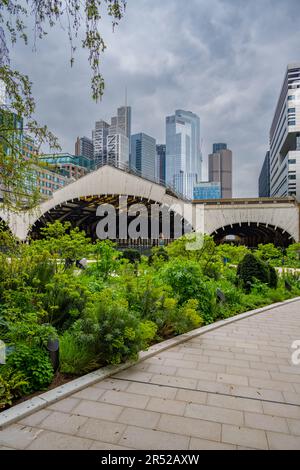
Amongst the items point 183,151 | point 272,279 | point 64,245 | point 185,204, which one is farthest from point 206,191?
point 64,245

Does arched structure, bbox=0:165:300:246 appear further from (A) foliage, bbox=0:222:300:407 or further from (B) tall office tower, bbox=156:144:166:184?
(B) tall office tower, bbox=156:144:166:184

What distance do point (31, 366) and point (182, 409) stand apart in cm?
141

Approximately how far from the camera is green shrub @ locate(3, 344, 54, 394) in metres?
2.66

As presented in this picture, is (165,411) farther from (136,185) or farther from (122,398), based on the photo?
(136,185)

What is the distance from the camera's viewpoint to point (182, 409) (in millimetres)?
2469

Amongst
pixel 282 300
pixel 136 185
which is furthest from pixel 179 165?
pixel 282 300

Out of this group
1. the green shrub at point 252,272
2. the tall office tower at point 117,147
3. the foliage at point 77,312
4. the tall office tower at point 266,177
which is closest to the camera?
the foliage at point 77,312

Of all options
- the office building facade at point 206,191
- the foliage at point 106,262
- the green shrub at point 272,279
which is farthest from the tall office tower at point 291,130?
the office building facade at point 206,191

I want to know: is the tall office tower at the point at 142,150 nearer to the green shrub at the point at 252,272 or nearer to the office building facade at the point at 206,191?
the office building facade at the point at 206,191

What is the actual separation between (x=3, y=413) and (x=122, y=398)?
953 millimetres

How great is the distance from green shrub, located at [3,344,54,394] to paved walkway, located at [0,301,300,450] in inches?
11.8

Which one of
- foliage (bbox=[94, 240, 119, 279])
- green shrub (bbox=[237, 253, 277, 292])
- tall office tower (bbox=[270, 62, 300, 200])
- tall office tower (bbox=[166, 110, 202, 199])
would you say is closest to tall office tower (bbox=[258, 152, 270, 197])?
tall office tower (bbox=[166, 110, 202, 199])

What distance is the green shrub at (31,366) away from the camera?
266 cm

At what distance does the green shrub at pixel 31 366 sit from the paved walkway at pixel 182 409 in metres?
0.30
